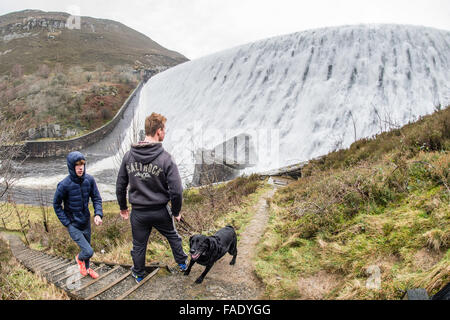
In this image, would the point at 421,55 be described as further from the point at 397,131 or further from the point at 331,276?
the point at 331,276

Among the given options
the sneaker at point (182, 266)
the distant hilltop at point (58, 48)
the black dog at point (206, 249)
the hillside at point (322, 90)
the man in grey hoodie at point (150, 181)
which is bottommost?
the sneaker at point (182, 266)

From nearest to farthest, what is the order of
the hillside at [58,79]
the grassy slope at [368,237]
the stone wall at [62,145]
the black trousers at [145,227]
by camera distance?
the grassy slope at [368,237] → the black trousers at [145,227] → the stone wall at [62,145] → the hillside at [58,79]

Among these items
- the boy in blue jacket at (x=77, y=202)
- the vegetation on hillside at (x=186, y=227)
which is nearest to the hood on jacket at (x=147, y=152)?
the boy in blue jacket at (x=77, y=202)

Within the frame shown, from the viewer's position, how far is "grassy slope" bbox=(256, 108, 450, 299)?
8.16 ft

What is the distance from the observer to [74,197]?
306 centimetres

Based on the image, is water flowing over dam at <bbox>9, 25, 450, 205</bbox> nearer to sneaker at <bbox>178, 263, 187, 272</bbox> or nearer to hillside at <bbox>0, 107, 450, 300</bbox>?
hillside at <bbox>0, 107, 450, 300</bbox>

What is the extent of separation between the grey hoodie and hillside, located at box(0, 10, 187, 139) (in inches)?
1081

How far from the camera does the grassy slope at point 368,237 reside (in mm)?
2488

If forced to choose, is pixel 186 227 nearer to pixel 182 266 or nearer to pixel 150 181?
pixel 182 266

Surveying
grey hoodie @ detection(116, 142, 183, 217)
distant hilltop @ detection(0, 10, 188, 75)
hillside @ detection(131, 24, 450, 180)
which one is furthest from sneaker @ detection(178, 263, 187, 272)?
distant hilltop @ detection(0, 10, 188, 75)

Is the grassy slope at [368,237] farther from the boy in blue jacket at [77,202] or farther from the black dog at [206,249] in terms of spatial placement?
the boy in blue jacket at [77,202]

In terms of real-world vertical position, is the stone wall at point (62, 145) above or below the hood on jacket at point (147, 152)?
below

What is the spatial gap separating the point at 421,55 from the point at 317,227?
54.4 ft

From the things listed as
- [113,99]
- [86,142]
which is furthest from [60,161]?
[113,99]
